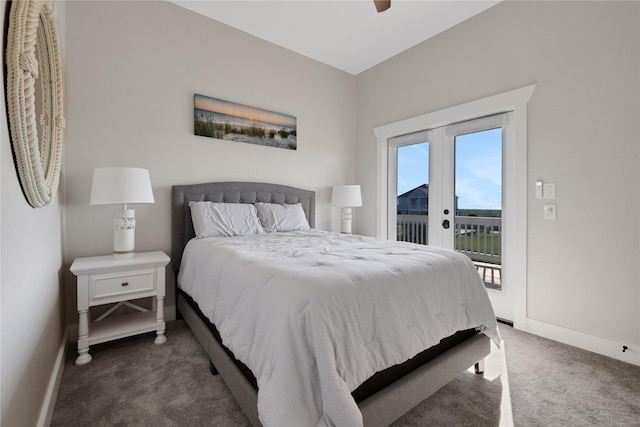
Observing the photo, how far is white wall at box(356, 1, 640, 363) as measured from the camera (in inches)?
81.3

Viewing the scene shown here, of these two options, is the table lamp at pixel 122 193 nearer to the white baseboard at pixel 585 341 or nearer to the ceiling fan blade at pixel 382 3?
the ceiling fan blade at pixel 382 3

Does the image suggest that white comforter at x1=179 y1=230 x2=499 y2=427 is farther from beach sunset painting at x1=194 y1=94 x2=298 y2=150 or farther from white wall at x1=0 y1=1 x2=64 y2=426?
beach sunset painting at x1=194 y1=94 x2=298 y2=150

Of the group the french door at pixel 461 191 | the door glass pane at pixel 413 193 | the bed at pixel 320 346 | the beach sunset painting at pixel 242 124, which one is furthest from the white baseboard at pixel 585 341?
the beach sunset painting at pixel 242 124

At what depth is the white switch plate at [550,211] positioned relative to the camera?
2.41m

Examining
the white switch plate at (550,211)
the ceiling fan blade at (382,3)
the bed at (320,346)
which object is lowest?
the bed at (320,346)

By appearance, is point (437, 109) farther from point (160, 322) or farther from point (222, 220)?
point (160, 322)

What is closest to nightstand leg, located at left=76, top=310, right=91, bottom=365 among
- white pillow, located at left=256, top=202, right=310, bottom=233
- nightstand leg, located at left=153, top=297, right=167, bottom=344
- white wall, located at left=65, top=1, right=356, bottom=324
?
nightstand leg, located at left=153, top=297, right=167, bottom=344

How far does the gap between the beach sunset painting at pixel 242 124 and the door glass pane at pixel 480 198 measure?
1978mm

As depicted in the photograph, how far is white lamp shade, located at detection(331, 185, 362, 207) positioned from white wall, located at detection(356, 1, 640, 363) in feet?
5.36

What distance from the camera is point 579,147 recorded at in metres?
2.27

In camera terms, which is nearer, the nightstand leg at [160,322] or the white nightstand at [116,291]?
the white nightstand at [116,291]

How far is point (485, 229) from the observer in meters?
3.11

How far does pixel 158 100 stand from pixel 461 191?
321 cm

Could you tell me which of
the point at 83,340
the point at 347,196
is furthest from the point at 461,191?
the point at 83,340
